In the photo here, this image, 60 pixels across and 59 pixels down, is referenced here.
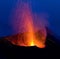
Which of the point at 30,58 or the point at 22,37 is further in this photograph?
the point at 22,37

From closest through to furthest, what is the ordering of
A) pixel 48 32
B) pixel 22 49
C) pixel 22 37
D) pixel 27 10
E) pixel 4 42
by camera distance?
1. pixel 22 49
2. pixel 4 42
3. pixel 22 37
4. pixel 48 32
5. pixel 27 10

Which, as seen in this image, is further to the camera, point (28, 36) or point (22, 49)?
point (28, 36)

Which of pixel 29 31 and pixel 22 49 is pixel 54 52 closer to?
pixel 22 49

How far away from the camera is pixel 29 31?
13.1 ft

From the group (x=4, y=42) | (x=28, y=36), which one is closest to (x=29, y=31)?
(x=28, y=36)

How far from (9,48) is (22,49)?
0.67 feet

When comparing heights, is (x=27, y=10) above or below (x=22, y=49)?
above

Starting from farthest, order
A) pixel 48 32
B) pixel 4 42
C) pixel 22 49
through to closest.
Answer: pixel 48 32 → pixel 4 42 → pixel 22 49

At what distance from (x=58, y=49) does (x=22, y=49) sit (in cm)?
58

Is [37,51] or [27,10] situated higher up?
[27,10]

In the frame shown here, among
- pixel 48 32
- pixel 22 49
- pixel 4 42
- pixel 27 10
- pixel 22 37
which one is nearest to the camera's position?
pixel 22 49

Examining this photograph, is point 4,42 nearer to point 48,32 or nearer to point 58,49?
point 58,49

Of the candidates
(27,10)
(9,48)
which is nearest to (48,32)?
(27,10)

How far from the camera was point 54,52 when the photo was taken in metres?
3.12
